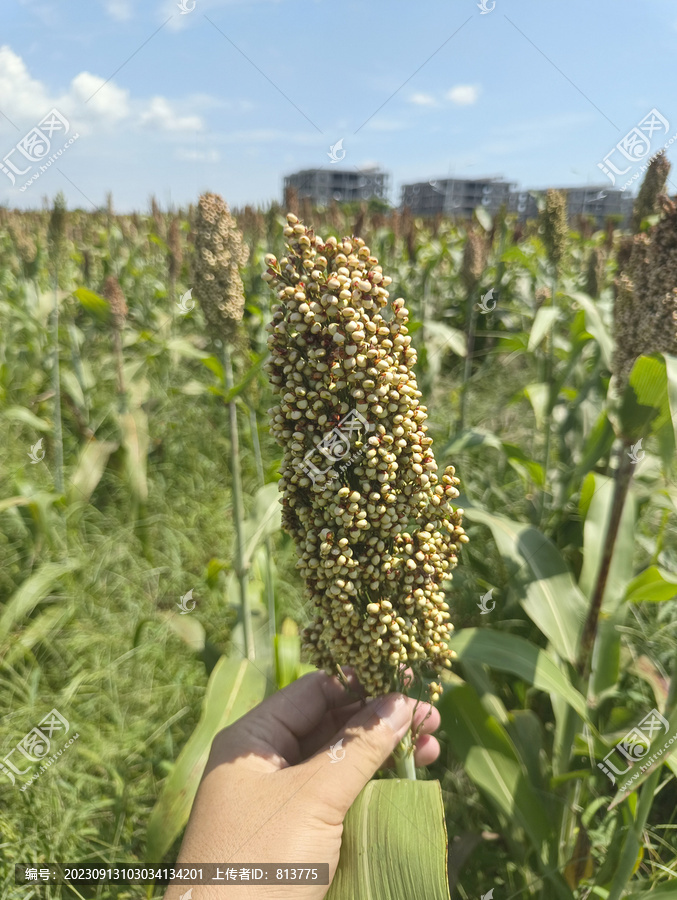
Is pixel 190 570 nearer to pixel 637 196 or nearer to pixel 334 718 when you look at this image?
pixel 334 718

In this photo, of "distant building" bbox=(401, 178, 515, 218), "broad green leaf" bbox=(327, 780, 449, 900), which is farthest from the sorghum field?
"distant building" bbox=(401, 178, 515, 218)

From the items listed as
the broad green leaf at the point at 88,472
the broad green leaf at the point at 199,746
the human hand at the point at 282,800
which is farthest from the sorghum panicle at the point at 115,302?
the human hand at the point at 282,800

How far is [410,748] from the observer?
1.61 m

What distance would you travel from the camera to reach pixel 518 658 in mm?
2143

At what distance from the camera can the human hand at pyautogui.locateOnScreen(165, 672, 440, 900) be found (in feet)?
4.70

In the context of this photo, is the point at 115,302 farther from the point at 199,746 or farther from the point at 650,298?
the point at 650,298

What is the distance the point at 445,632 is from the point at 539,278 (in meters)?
9.28

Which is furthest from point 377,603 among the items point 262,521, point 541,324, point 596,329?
point 541,324

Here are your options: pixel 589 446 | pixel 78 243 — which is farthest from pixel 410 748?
pixel 78 243

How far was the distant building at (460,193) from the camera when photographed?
28.1 ft

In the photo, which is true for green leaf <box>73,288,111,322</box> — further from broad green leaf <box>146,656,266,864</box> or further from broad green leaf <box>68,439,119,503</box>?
broad green leaf <box>146,656,266,864</box>

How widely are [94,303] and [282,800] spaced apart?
4.33 metres

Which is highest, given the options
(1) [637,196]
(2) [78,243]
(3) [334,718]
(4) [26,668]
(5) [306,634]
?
(2) [78,243]

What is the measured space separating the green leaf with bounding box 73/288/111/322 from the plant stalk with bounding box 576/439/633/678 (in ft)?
13.1
